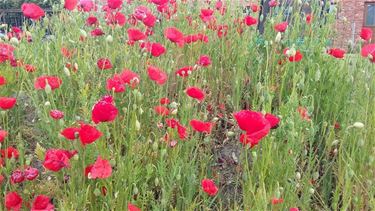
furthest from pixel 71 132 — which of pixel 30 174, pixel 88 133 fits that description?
pixel 30 174

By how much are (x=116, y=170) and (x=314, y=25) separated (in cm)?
188

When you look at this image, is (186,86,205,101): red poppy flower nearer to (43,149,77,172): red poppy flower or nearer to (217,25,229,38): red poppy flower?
(43,149,77,172): red poppy flower

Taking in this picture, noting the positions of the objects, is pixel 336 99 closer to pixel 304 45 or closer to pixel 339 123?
pixel 339 123

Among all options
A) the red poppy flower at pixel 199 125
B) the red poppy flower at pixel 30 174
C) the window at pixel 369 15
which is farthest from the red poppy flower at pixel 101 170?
the window at pixel 369 15

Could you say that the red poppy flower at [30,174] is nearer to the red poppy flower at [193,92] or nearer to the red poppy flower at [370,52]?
the red poppy flower at [193,92]

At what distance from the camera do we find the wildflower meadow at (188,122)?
5.08ft

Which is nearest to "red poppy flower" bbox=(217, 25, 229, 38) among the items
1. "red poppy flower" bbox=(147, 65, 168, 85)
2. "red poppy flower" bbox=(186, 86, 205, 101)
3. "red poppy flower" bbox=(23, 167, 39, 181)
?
"red poppy flower" bbox=(147, 65, 168, 85)

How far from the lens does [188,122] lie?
1.92 m

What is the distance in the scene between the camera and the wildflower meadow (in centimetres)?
155

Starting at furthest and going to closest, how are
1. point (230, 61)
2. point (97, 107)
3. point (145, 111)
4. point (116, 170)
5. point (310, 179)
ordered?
point (230, 61) → point (145, 111) → point (310, 179) → point (116, 170) → point (97, 107)

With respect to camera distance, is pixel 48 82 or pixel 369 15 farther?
pixel 369 15

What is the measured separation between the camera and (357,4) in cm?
1647

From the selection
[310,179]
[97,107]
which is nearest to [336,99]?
[310,179]

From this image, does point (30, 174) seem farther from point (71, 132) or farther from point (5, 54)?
point (5, 54)
